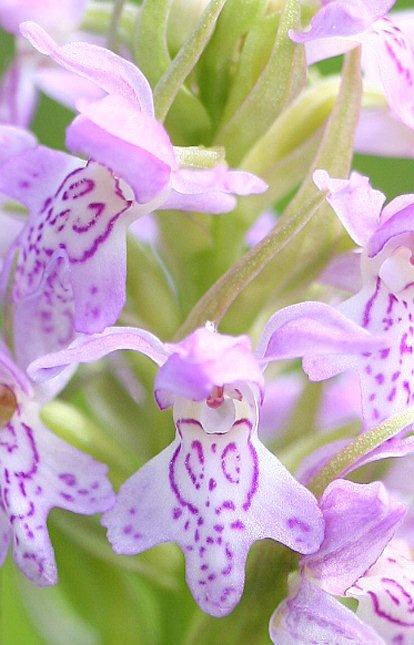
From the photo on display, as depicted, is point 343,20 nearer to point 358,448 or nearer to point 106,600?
point 358,448

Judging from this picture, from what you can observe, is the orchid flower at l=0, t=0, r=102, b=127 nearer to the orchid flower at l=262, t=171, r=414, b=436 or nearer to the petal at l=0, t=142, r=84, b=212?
the petal at l=0, t=142, r=84, b=212

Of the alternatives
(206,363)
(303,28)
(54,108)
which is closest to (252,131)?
(303,28)

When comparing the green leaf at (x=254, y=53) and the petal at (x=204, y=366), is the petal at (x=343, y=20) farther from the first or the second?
the petal at (x=204, y=366)

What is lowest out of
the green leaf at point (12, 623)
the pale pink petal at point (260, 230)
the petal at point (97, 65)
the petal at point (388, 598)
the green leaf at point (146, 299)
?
the green leaf at point (12, 623)

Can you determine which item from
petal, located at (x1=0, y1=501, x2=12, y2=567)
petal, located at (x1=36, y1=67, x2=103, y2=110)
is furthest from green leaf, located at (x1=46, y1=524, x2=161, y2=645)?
petal, located at (x1=36, y1=67, x2=103, y2=110)

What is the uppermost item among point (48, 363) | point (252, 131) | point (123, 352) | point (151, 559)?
point (252, 131)

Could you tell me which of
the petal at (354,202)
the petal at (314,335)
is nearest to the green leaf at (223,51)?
the petal at (354,202)

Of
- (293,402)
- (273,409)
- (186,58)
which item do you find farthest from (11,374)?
(273,409)

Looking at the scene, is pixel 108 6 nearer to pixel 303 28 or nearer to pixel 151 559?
pixel 303 28
